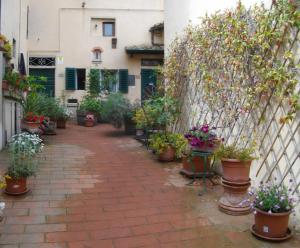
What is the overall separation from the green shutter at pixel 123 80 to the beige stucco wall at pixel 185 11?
16.9 feet

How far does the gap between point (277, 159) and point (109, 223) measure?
74.3 inches

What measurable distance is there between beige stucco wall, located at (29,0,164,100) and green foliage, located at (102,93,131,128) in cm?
390

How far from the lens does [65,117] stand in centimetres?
1123

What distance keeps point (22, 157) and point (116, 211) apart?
143 centimetres

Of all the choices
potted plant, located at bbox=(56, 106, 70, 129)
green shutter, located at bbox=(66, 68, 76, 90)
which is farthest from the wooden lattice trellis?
green shutter, located at bbox=(66, 68, 76, 90)

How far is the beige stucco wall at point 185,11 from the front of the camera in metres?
5.64

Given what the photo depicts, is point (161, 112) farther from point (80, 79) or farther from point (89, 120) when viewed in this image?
point (80, 79)

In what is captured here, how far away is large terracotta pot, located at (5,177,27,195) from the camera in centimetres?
461

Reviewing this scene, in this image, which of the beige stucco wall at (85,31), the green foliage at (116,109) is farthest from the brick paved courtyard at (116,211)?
the beige stucco wall at (85,31)

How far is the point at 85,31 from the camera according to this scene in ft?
45.0

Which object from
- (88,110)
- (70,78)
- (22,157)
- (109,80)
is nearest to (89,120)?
(88,110)

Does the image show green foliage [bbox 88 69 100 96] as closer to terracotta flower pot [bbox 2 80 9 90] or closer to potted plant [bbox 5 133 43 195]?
terracotta flower pot [bbox 2 80 9 90]

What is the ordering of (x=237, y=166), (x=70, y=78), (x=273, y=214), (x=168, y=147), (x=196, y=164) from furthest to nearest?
1. (x=70, y=78)
2. (x=168, y=147)
3. (x=196, y=164)
4. (x=237, y=166)
5. (x=273, y=214)

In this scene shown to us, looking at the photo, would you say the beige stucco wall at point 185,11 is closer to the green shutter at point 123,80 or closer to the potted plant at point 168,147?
the potted plant at point 168,147
